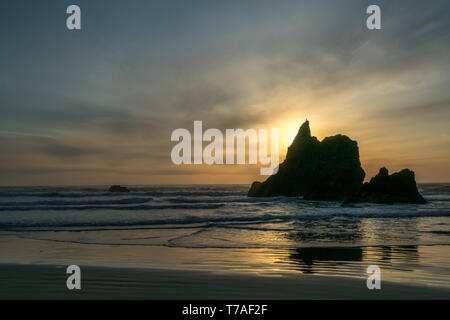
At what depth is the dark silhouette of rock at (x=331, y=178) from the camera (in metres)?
40.2

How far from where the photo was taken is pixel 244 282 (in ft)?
27.6

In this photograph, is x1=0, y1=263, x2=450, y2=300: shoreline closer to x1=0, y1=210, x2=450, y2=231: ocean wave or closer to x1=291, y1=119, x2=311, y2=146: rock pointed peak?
x1=0, y1=210, x2=450, y2=231: ocean wave

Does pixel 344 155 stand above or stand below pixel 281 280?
above

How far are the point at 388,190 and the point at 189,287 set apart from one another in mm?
38242

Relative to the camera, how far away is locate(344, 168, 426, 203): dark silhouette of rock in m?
39.7

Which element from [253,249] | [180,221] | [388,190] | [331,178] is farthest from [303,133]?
Answer: [253,249]

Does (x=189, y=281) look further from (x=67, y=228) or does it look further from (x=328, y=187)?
(x=328, y=187)
